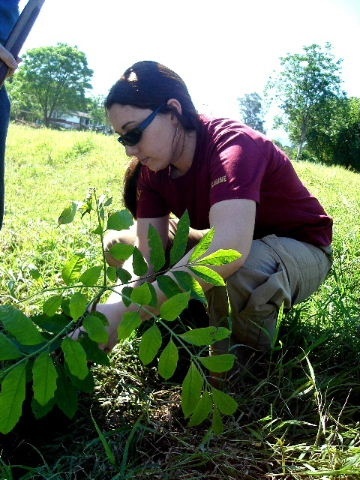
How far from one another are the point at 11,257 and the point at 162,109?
1.66 meters

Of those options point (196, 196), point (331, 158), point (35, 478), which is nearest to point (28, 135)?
point (196, 196)

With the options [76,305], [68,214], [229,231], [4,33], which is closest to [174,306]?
[76,305]

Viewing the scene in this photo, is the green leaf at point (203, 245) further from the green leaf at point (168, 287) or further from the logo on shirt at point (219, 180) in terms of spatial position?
the logo on shirt at point (219, 180)

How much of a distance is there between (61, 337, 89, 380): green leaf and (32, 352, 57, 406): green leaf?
0.04m

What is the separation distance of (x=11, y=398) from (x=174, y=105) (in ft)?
3.94

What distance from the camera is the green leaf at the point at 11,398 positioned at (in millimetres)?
837

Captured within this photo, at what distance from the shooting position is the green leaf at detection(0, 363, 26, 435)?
84cm

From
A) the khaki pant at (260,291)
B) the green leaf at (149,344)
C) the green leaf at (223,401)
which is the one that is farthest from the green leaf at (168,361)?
the khaki pant at (260,291)

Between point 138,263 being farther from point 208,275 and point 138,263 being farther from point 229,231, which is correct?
point 229,231

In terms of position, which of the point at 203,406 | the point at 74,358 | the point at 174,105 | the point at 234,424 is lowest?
the point at 234,424

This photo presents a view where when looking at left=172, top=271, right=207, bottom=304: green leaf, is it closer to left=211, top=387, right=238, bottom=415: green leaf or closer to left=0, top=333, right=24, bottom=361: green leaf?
left=211, top=387, right=238, bottom=415: green leaf

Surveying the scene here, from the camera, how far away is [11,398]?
0.84 meters

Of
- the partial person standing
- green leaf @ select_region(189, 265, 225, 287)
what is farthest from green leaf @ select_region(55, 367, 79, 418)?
the partial person standing

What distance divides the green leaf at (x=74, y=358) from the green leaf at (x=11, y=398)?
80 mm
